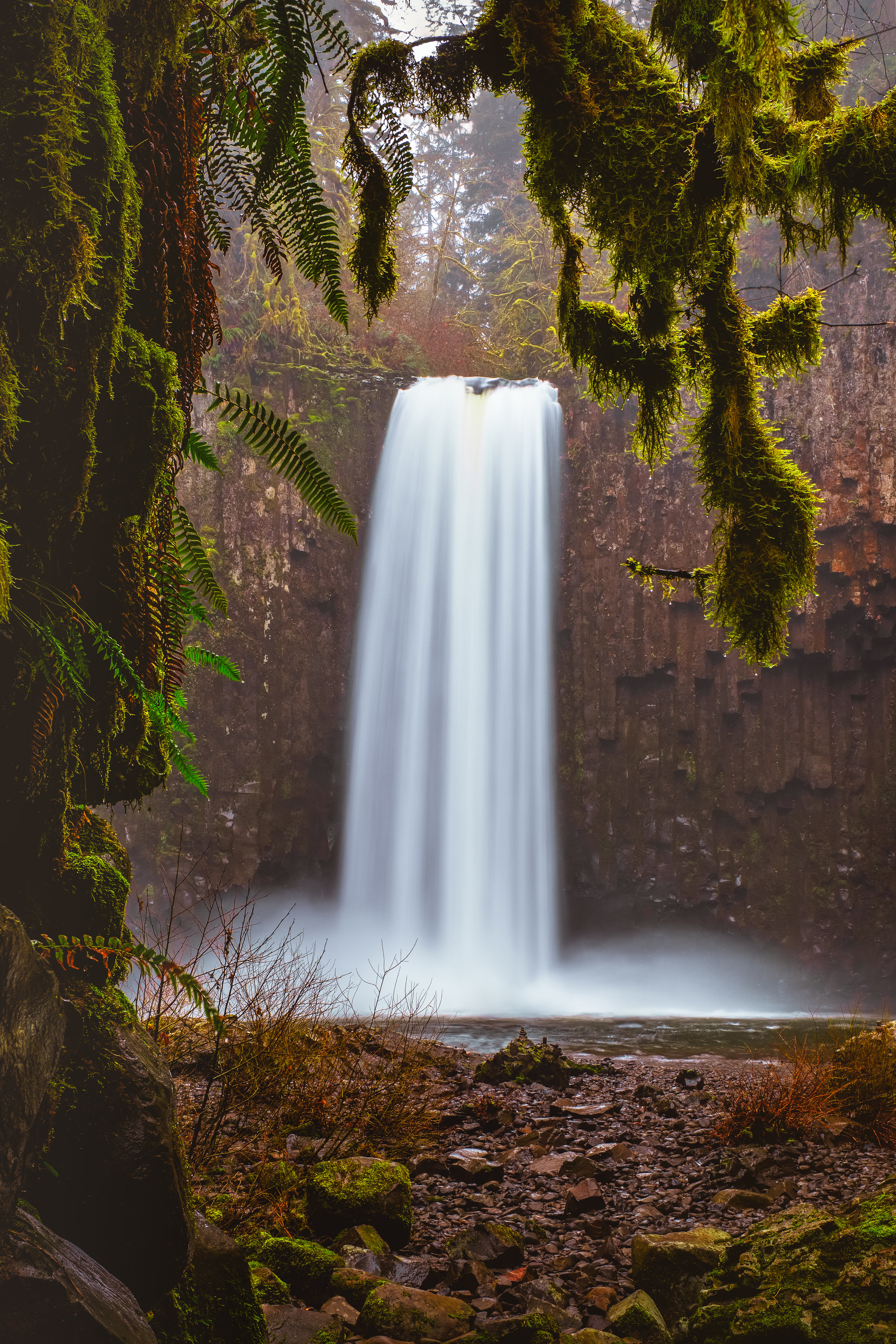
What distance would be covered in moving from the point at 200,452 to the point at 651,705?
13874 mm

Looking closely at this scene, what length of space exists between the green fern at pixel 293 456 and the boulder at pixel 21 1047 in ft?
4.98

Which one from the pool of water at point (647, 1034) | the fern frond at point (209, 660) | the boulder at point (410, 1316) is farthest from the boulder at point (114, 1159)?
the pool of water at point (647, 1034)

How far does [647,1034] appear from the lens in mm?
10766

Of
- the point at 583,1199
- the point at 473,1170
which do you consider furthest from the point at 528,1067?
the point at 583,1199

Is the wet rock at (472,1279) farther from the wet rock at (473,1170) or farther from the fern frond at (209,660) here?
the fern frond at (209,660)

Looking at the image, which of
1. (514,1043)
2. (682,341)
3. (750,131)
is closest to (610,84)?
(750,131)

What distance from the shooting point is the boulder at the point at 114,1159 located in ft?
5.89

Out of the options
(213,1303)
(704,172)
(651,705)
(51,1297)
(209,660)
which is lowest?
(213,1303)

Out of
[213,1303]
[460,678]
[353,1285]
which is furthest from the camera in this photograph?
[460,678]

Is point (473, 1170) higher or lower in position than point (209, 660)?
lower

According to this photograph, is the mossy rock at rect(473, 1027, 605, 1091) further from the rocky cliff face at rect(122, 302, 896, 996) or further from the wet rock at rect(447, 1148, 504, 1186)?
the rocky cliff face at rect(122, 302, 896, 996)

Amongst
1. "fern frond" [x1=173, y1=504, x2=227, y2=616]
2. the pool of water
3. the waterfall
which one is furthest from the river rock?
the waterfall

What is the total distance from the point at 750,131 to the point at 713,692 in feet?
44.3

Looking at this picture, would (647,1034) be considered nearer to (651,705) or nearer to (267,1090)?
(651,705)
